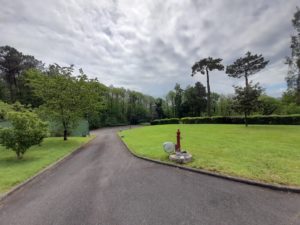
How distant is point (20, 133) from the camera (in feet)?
34.3

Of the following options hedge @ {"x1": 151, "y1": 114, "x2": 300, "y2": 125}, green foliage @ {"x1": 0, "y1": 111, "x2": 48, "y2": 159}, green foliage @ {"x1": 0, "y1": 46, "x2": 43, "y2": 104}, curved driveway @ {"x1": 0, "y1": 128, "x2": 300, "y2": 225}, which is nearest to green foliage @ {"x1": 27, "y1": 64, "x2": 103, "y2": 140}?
green foliage @ {"x1": 0, "y1": 111, "x2": 48, "y2": 159}

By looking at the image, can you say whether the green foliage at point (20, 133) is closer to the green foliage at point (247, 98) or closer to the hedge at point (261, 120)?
the green foliage at point (247, 98)

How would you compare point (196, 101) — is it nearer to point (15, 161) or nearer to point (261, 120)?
point (261, 120)

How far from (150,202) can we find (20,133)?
9.22m

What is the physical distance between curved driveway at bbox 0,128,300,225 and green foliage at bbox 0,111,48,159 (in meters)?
4.84

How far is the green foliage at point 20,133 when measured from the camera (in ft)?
33.9

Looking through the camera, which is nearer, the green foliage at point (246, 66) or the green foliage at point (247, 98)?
the green foliage at point (247, 98)

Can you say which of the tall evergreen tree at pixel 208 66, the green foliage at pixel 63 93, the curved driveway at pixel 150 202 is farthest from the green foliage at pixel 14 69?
the curved driveway at pixel 150 202

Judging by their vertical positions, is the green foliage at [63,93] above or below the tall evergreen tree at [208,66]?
below

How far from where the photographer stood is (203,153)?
877 cm

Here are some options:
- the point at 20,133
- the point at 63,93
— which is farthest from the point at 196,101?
the point at 20,133

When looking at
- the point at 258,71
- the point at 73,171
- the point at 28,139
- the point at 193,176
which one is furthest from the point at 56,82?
the point at 258,71

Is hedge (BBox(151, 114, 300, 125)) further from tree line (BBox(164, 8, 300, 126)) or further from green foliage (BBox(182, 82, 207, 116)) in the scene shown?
green foliage (BBox(182, 82, 207, 116))

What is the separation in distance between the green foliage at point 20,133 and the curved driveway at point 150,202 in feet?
15.9
